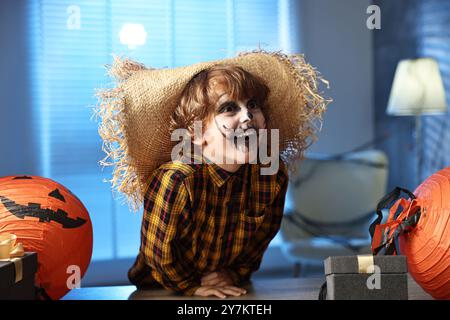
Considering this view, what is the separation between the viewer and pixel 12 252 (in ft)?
3.11

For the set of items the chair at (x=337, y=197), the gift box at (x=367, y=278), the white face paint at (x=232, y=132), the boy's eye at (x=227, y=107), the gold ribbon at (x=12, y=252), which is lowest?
the chair at (x=337, y=197)

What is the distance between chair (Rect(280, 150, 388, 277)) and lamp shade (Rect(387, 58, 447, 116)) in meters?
0.32

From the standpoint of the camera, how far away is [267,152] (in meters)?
1.23

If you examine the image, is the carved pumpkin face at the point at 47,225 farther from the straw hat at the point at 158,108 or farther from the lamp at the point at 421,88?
the lamp at the point at 421,88

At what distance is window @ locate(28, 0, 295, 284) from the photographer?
10.1 ft

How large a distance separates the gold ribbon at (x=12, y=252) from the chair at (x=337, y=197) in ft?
6.30

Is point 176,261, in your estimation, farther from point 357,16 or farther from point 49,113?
point 357,16

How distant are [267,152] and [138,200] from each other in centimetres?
28

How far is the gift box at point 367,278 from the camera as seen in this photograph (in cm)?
92

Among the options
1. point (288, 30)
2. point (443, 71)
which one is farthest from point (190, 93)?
point (443, 71)

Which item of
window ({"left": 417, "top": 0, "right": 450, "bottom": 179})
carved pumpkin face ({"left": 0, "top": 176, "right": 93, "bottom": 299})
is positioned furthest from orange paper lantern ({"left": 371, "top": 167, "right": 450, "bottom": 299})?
window ({"left": 417, "top": 0, "right": 450, "bottom": 179})

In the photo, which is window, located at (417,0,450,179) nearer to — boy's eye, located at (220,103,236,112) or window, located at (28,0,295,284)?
window, located at (28,0,295,284)

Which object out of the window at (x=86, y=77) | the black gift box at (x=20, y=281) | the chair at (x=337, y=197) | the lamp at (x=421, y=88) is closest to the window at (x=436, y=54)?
the lamp at (x=421, y=88)
